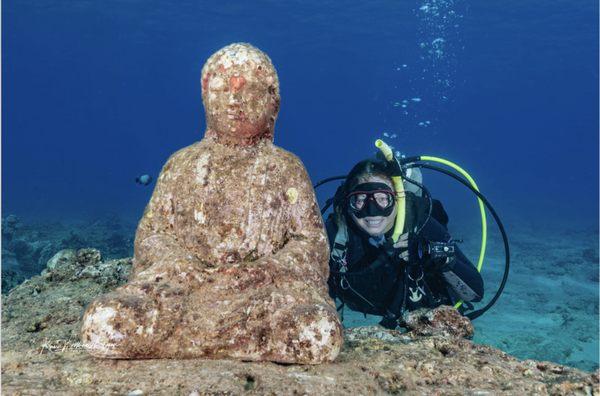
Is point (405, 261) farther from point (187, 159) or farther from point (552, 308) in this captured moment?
point (552, 308)

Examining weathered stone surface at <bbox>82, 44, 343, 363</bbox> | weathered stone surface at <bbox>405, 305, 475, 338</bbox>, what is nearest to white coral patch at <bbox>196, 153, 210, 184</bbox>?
weathered stone surface at <bbox>82, 44, 343, 363</bbox>

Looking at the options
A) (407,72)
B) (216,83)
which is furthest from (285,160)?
(407,72)

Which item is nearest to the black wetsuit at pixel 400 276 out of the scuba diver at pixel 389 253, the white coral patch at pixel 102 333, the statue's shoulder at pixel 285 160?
the scuba diver at pixel 389 253

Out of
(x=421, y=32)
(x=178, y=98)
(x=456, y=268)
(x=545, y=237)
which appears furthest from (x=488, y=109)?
(x=456, y=268)

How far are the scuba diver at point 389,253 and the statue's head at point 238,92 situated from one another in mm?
2520

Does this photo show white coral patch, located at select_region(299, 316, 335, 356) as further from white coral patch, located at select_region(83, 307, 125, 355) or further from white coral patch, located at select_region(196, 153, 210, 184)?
white coral patch, located at select_region(196, 153, 210, 184)

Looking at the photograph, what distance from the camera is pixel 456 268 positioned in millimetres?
5438

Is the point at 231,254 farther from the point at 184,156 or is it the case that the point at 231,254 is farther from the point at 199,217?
the point at 184,156

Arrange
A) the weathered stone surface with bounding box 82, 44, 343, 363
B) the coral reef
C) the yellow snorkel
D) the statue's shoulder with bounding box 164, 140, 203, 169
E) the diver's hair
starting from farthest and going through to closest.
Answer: the coral reef < the diver's hair < the yellow snorkel < the statue's shoulder with bounding box 164, 140, 203, 169 < the weathered stone surface with bounding box 82, 44, 343, 363

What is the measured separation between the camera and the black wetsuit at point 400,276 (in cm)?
540

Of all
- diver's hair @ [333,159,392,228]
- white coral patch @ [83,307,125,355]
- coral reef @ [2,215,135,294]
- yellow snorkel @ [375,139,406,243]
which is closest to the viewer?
white coral patch @ [83,307,125,355]

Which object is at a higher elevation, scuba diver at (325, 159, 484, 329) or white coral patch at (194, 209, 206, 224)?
white coral patch at (194, 209, 206, 224)

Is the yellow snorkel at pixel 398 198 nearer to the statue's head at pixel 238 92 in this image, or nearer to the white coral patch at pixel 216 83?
the statue's head at pixel 238 92

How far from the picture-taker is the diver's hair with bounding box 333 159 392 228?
554 cm
